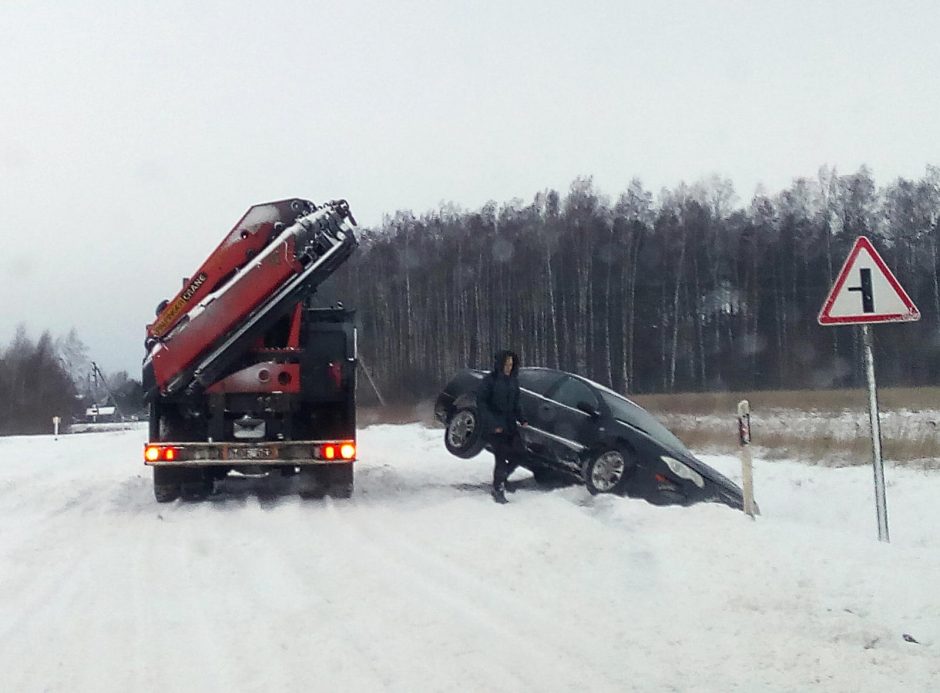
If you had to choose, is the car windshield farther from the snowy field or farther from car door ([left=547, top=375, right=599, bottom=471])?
the snowy field

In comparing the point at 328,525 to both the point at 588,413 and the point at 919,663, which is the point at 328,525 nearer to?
the point at 588,413

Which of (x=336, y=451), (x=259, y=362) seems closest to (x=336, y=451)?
(x=336, y=451)

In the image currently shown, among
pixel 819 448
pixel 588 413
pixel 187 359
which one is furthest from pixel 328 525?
pixel 819 448

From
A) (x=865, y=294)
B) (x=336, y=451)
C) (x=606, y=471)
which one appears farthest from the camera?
(x=336, y=451)

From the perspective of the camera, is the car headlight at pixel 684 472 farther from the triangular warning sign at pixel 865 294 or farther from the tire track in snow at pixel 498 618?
the tire track in snow at pixel 498 618

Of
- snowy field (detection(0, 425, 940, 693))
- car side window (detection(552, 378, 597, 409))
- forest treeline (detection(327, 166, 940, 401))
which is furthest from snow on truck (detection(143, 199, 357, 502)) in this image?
forest treeline (detection(327, 166, 940, 401))

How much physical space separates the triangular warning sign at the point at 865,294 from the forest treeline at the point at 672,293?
137 ft

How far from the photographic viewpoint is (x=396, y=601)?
22.7 feet

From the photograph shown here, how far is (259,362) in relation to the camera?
12.5 meters

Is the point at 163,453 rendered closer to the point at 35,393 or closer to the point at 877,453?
the point at 877,453

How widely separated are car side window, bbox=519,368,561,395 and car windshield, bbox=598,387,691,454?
736mm

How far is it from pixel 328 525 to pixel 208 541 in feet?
4.30

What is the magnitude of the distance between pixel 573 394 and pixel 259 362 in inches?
155

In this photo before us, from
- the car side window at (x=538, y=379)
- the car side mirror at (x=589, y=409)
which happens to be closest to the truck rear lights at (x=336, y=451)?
the car side window at (x=538, y=379)
